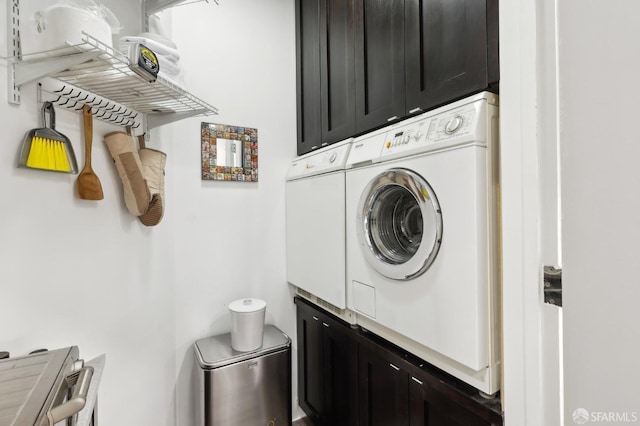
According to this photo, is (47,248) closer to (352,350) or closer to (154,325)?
(154,325)

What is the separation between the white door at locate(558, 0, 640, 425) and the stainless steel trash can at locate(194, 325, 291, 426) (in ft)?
4.59

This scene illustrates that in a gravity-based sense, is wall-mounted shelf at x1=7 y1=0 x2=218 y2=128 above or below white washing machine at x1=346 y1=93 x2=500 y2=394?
above

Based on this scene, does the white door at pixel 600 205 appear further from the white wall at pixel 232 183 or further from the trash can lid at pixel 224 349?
the white wall at pixel 232 183

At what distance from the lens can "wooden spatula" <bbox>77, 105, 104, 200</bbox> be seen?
3.67 ft

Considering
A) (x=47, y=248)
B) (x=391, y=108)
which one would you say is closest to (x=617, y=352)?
(x=391, y=108)

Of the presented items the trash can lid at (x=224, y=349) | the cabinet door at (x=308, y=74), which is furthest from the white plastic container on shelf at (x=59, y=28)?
the trash can lid at (x=224, y=349)

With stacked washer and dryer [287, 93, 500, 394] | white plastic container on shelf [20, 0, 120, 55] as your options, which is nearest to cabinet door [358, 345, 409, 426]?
stacked washer and dryer [287, 93, 500, 394]

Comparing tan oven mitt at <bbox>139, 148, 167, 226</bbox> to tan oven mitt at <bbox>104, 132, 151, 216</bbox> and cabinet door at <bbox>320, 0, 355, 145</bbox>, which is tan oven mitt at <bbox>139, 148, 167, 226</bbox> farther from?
cabinet door at <bbox>320, 0, 355, 145</bbox>

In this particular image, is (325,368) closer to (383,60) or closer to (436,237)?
(436,237)

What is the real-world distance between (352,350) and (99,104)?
62.5 inches

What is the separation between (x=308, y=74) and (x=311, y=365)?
192 centimetres

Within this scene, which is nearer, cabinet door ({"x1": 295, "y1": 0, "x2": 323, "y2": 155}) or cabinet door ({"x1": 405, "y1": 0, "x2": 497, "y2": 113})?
cabinet door ({"x1": 405, "y1": 0, "x2": 497, "y2": 113})

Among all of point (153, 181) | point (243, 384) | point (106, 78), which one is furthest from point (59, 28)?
point (243, 384)

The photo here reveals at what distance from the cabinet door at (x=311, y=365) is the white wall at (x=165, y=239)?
14cm
